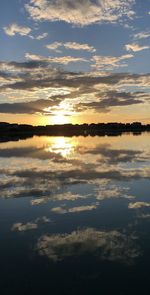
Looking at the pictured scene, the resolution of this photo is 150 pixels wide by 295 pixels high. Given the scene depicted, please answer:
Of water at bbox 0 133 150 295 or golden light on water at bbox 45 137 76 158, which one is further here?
golden light on water at bbox 45 137 76 158

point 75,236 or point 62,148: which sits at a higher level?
point 75,236

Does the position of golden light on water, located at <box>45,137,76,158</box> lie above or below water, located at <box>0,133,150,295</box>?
below

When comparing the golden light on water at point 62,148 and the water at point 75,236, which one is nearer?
the water at point 75,236

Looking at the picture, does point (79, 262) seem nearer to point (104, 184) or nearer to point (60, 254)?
point (60, 254)

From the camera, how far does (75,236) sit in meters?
14.4

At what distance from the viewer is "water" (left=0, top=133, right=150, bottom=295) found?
34.9 feet

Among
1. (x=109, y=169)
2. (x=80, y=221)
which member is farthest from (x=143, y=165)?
(x=80, y=221)

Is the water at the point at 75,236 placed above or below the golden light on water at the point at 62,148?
above

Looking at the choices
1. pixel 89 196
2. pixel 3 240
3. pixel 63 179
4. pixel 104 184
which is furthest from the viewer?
pixel 63 179

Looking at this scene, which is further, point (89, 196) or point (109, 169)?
point (109, 169)

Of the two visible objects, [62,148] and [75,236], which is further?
[62,148]

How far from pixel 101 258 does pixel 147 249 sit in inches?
67.6

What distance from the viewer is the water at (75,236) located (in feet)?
34.9

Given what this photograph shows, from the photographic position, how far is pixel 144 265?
1152 cm
